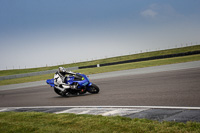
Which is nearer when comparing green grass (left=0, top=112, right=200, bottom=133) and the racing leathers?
green grass (left=0, top=112, right=200, bottom=133)

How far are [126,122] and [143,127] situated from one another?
59cm

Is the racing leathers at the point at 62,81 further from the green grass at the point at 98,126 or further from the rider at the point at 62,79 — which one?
the green grass at the point at 98,126

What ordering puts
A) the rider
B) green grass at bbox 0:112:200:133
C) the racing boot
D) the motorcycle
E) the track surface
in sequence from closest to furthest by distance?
green grass at bbox 0:112:200:133, the track surface, the motorcycle, the rider, the racing boot

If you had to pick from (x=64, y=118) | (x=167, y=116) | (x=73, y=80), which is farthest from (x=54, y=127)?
(x=73, y=80)

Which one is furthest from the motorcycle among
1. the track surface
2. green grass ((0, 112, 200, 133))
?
green grass ((0, 112, 200, 133))

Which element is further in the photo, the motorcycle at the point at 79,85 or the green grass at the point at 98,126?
the motorcycle at the point at 79,85

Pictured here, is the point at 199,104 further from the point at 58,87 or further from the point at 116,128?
the point at 58,87

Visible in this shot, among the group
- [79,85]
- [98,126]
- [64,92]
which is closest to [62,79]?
[64,92]

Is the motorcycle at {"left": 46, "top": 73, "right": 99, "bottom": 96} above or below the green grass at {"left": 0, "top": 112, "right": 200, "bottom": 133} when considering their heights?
above

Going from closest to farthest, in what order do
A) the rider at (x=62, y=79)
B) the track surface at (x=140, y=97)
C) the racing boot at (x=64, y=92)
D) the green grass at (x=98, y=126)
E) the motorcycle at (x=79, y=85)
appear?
the green grass at (x=98, y=126), the track surface at (x=140, y=97), the motorcycle at (x=79, y=85), the rider at (x=62, y=79), the racing boot at (x=64, y=92)

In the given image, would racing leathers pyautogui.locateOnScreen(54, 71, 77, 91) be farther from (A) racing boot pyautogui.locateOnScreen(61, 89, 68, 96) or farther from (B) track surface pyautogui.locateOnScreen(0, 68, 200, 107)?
(B) track surface pyautogui.locateOnScreen(0, 68, 200, 107)

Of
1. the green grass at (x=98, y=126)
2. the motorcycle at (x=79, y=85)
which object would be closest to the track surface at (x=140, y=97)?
the motorcycle at (x=79, y=85)

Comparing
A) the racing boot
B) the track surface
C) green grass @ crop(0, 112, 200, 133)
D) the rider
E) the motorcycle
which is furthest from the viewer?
the racing boot

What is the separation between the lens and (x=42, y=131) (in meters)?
4.99
